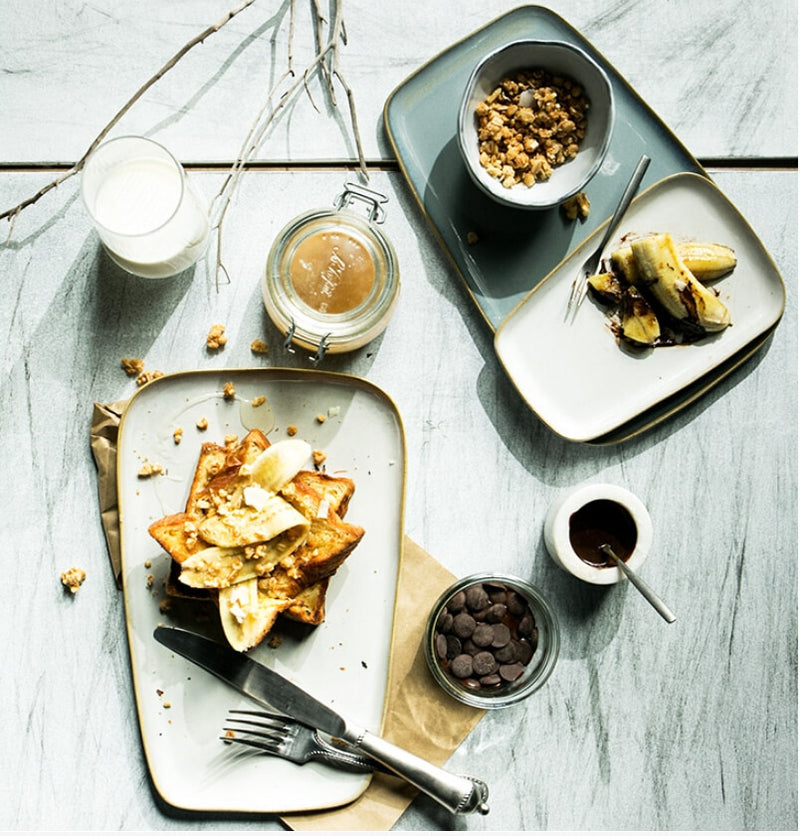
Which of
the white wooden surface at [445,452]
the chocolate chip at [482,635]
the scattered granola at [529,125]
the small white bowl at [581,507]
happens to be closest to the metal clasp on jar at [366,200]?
the white wooden surface at [445,452]

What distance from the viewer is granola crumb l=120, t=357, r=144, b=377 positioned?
111cm

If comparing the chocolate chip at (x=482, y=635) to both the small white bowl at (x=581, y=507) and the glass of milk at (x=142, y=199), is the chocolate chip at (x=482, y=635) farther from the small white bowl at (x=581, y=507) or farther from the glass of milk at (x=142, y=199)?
→ the glass of milk at (x=142, y=199)

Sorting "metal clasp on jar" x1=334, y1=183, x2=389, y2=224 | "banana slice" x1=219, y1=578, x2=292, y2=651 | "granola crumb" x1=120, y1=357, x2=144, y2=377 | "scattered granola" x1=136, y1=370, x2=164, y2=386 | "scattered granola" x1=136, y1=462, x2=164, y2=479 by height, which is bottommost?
"banana slice" x1=219, y1=578, x2=292, y2=651

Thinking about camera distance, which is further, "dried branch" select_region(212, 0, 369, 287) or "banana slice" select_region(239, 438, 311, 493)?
"dried branch" select_region(212, 0, 369, 287)

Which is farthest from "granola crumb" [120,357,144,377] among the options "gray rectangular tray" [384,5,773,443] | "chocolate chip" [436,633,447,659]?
"chocolate chip" [436,633,447,659]

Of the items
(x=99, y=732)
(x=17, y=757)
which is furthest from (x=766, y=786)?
(x=17, y=757)

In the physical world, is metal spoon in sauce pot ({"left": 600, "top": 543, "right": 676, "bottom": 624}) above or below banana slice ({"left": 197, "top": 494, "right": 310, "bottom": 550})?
below

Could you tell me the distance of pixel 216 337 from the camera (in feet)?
3.65

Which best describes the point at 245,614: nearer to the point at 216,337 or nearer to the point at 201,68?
the point at 216,337

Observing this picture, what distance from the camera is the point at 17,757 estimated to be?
111cm

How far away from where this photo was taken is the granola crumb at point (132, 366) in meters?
1.11

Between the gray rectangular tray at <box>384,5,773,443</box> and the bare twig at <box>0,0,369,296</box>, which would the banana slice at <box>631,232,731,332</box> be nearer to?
the gray rectangular tray at <box>384,5,773,443</box>

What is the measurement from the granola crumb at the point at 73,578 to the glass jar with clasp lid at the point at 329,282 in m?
0.43

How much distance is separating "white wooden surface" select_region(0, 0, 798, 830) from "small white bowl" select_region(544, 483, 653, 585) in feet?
0.27
